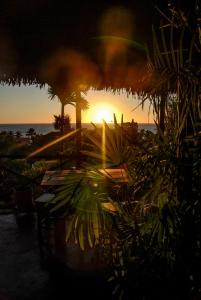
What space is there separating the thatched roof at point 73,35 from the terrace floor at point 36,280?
2.33 m

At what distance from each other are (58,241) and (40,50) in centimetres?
221

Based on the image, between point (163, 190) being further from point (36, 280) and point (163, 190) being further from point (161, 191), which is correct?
point (36, 280)

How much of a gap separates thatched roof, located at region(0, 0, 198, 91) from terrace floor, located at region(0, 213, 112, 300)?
2333mm

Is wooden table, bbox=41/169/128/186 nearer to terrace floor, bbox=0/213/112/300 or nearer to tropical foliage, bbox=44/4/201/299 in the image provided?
tropical foliage, bbox=44/4/201/299

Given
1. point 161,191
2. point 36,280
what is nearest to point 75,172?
point 161,191

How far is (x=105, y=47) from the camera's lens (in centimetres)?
409

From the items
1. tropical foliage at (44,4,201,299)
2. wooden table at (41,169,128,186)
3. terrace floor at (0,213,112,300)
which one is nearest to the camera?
tropical foliage at (44,4,201,299)

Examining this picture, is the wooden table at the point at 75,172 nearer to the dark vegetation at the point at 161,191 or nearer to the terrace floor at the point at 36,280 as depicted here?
the dark vegetation at the point at 161,191

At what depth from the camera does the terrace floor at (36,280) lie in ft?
11.2

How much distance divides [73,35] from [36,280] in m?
2.56

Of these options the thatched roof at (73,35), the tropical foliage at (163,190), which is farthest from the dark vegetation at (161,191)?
the thatched roof at (73,35)

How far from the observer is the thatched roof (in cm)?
349

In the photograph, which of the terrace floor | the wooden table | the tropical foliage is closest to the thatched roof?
the wooden table

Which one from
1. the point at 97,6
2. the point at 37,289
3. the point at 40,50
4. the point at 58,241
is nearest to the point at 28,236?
the point at 58,241
